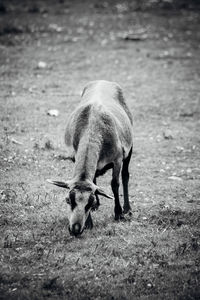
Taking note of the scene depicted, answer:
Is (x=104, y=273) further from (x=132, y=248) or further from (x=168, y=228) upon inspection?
(x=168, y=228)

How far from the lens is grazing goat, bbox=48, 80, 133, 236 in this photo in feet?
21.0

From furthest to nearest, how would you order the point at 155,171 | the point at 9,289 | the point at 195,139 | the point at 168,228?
the point at 195,139, the point at 155,171, the point at 168,228, the point at 9,289

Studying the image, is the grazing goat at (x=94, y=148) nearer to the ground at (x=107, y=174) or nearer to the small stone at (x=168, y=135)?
the ground at (x=107, y=174)

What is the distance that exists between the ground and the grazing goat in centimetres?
69

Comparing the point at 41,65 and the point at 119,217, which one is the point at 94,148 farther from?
the point at 41,65

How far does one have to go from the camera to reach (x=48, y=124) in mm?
12672

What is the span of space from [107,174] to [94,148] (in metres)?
3.28

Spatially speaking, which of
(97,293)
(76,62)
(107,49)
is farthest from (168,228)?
(107,49)

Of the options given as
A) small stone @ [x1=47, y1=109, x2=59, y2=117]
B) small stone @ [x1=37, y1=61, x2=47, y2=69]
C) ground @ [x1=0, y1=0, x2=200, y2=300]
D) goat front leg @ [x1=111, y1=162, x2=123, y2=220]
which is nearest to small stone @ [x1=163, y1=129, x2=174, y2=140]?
ground @ [x1=0, y1=0, x2=200, y2=300]

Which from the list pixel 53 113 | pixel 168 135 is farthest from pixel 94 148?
pixel 53 113

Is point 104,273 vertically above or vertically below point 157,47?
above

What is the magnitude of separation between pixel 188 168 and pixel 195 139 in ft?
6.85

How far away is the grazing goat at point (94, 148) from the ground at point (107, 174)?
2.25 feet

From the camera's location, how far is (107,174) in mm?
10227
